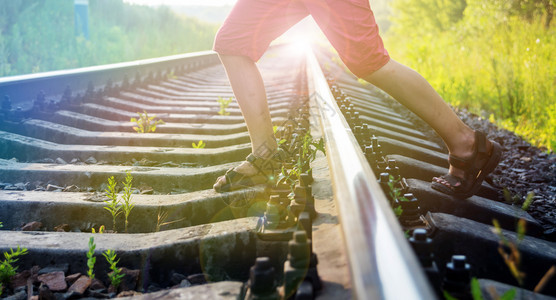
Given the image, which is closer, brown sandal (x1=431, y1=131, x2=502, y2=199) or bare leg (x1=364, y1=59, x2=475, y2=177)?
brown sandal (x1=431, y1=131, x2=502, y2=199)

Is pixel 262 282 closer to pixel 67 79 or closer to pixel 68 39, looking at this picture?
pixel 67 79

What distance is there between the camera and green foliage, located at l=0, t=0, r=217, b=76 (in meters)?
10.7

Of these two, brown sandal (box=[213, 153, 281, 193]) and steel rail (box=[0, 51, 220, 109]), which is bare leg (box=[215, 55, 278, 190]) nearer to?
brown sandal (box=[213, 153, 281, 193])

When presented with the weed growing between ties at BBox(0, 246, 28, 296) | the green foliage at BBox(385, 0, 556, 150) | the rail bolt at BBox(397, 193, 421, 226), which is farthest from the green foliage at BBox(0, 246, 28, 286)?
the green foliage at BBox(385, 0, 556, 150)

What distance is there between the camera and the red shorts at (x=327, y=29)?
7.73ft

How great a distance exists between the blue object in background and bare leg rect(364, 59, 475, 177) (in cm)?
1099

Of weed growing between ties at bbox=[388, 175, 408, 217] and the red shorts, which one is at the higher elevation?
the red shorts

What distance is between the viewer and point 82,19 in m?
12.4

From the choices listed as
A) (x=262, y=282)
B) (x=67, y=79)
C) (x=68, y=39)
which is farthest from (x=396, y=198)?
(x=68, y=39)

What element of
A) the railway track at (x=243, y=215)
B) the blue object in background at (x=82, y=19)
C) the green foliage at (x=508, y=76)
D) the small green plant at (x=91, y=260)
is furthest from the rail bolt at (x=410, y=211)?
the blue object in background at (x=82, y=19)

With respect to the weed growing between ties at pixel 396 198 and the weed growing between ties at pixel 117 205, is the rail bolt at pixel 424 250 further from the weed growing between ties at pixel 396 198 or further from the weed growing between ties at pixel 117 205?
the weed growing between ties at pixel 117 205

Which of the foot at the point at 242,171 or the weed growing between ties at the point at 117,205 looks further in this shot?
the foot at the point at 242,171

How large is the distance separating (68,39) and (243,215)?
1167 centimetres

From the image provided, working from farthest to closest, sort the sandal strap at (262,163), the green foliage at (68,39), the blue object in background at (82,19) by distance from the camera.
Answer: the blue object in background at (82,19), the green foliage at (68,39), the sandal strap at (262,163)
